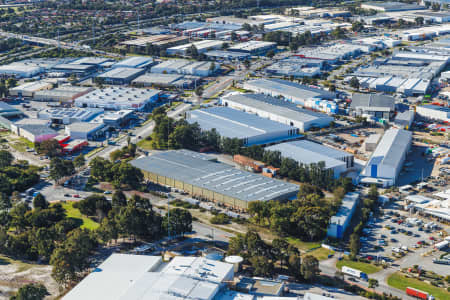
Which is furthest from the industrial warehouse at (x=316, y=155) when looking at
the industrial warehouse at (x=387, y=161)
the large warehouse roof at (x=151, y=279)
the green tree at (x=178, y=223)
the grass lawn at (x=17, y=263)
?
the grass lawn at (x=17, y=263)

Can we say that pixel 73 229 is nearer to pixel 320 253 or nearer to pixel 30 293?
pixel 30 293

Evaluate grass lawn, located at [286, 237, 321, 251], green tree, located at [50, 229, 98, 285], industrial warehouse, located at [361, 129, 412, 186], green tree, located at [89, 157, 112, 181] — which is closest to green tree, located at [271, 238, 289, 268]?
grass lawn, located at [286, 237, 321, 251]

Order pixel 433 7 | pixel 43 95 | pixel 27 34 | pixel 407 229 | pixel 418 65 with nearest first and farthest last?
1. pixel 407 229
2. pixel 43 95
3. pixel 418 65
4. pixel 27 34
5. pixel 433 7

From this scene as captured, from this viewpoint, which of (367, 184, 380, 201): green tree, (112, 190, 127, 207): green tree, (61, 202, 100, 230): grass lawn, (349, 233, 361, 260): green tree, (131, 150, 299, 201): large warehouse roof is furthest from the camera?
(367, 184, 380, 201): green tree

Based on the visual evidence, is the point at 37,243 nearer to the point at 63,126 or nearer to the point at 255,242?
the point at 255,242

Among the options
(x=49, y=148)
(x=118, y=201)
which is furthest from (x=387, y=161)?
(x=49, y=148)

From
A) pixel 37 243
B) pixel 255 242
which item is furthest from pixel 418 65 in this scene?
pixel 37 243

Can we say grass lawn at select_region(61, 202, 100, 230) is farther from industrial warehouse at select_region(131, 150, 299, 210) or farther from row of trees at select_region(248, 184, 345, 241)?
row of trees at select_region(248, 184, 345, 241)
